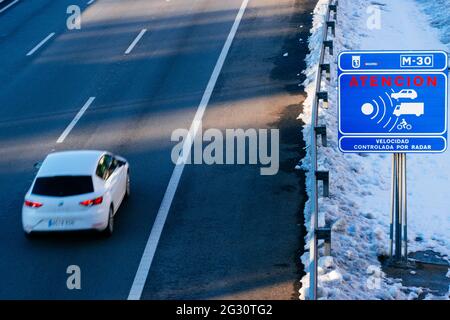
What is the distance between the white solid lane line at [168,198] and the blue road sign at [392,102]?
153 inches

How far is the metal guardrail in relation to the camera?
557 inches

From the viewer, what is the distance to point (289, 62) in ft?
89.2

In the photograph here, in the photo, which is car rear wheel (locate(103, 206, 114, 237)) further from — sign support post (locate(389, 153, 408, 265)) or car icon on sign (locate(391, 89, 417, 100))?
car icon on sign (locate(391, 89, 417, 100))

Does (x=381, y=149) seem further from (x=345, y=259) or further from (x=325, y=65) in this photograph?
(x=325, y=65)

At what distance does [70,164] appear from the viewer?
17406mm

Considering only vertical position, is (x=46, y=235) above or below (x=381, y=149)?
below

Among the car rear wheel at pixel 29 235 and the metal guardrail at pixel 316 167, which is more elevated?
the metal guardrail at pixel 316 167

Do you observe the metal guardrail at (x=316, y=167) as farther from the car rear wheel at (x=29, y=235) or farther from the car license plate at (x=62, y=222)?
the car rear wheel at (x=29, y=235)

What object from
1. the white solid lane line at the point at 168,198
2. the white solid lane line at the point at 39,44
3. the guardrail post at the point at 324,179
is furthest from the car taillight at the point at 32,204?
the white solid lane line at the point at 39,44

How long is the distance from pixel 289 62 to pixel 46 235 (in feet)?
39.3

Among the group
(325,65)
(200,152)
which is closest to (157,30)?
(325,65)

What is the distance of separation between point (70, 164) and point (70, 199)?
3.10 feet

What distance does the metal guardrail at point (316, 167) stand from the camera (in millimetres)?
14141

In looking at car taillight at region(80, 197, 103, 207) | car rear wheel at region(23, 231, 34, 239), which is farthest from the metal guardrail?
car rear wheel at region(23, 231, 34, 239)
